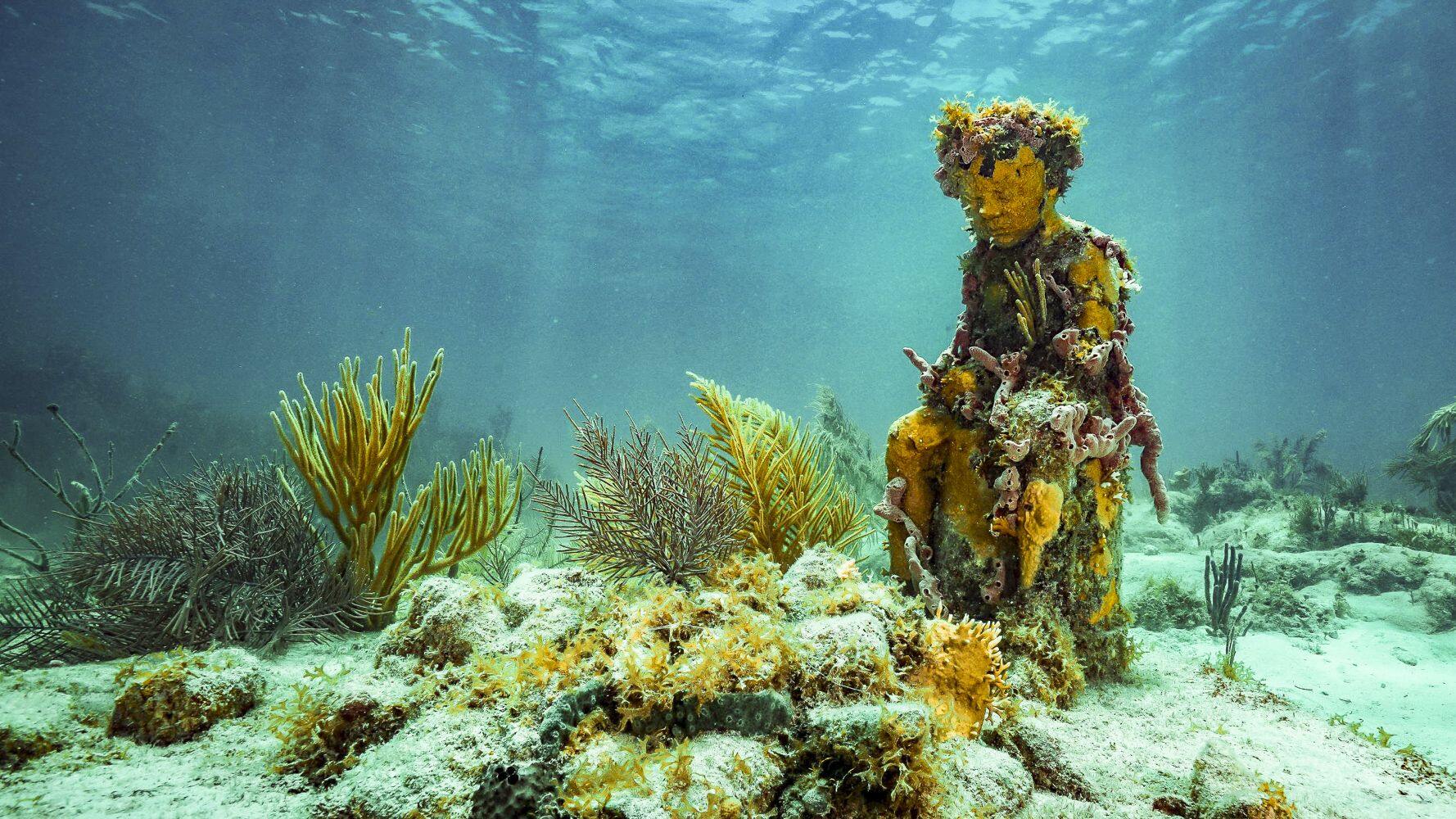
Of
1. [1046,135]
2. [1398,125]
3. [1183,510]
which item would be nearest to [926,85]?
[1183,510]

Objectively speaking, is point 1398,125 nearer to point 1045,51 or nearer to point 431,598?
point 1045,51

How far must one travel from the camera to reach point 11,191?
4159 cm

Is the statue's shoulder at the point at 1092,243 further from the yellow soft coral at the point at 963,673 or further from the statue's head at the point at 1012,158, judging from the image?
the yellow soft coral at the point at 963,673

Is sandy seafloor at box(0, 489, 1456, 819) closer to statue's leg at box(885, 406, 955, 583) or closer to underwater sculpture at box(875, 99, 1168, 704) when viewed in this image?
underwater sculpture at box(875, 99, 1168, 704)

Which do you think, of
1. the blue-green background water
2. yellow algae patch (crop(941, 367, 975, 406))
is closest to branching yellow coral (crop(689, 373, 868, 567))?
yellow algae patch (crop(941, 367, 975, 406))

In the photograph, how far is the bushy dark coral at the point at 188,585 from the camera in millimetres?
3139

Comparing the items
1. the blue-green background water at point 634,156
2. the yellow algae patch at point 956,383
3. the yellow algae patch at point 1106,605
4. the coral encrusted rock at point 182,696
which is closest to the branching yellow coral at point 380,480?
the coral encrusted rock at point 182,696

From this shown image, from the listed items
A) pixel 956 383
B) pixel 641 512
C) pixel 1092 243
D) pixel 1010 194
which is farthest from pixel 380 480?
pixel 1092 243

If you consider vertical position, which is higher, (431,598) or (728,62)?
(728,62)

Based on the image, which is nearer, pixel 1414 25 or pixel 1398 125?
pixel 1414 25

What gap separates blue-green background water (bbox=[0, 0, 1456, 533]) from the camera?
72.9 ft

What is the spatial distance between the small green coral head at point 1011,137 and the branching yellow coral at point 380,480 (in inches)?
134

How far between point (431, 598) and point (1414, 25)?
3886 centimetres

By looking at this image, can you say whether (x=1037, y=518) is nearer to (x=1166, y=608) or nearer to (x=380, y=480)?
(x=380, y=480)
